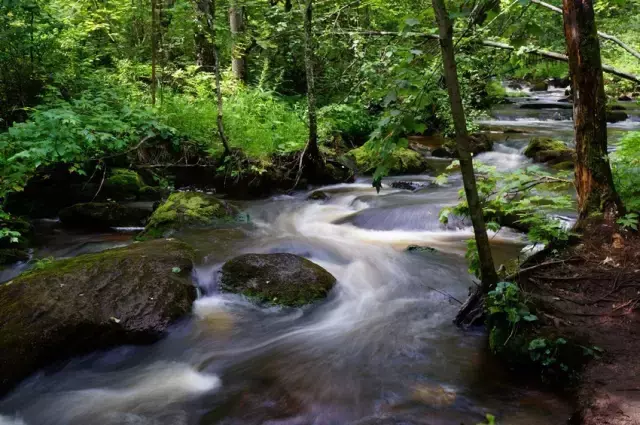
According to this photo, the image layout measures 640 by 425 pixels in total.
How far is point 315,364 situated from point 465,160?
A: 241 centimetres

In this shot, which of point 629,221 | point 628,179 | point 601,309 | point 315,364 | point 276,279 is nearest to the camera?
point 601,309

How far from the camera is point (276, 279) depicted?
575cm

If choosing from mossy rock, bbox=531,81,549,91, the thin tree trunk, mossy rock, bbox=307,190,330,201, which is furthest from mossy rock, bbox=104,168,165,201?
mossy rock, bbox=531,81,549,91

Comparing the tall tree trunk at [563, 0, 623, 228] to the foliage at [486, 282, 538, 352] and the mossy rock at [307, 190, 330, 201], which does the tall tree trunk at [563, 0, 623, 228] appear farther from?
the mossy rock at [307, 190, 330, 201]

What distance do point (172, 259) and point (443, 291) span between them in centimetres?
340

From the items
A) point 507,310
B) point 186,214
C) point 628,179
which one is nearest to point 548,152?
point 628,179

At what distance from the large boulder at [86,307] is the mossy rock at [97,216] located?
287cm

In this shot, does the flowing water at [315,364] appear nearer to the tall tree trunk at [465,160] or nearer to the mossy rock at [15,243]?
the mossy rock at [15,243]

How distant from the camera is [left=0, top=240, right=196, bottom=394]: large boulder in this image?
4339 mm

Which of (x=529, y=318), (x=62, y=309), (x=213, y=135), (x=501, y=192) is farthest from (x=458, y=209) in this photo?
(x=213, y=135)

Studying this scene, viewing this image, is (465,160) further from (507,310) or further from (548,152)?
(548,152)

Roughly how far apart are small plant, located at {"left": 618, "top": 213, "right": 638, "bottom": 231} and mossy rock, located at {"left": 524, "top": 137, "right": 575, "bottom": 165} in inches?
308

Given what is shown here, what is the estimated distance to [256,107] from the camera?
1187 cm

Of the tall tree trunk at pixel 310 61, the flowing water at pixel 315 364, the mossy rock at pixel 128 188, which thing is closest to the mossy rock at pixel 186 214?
the flowing water at pixel 315 364
